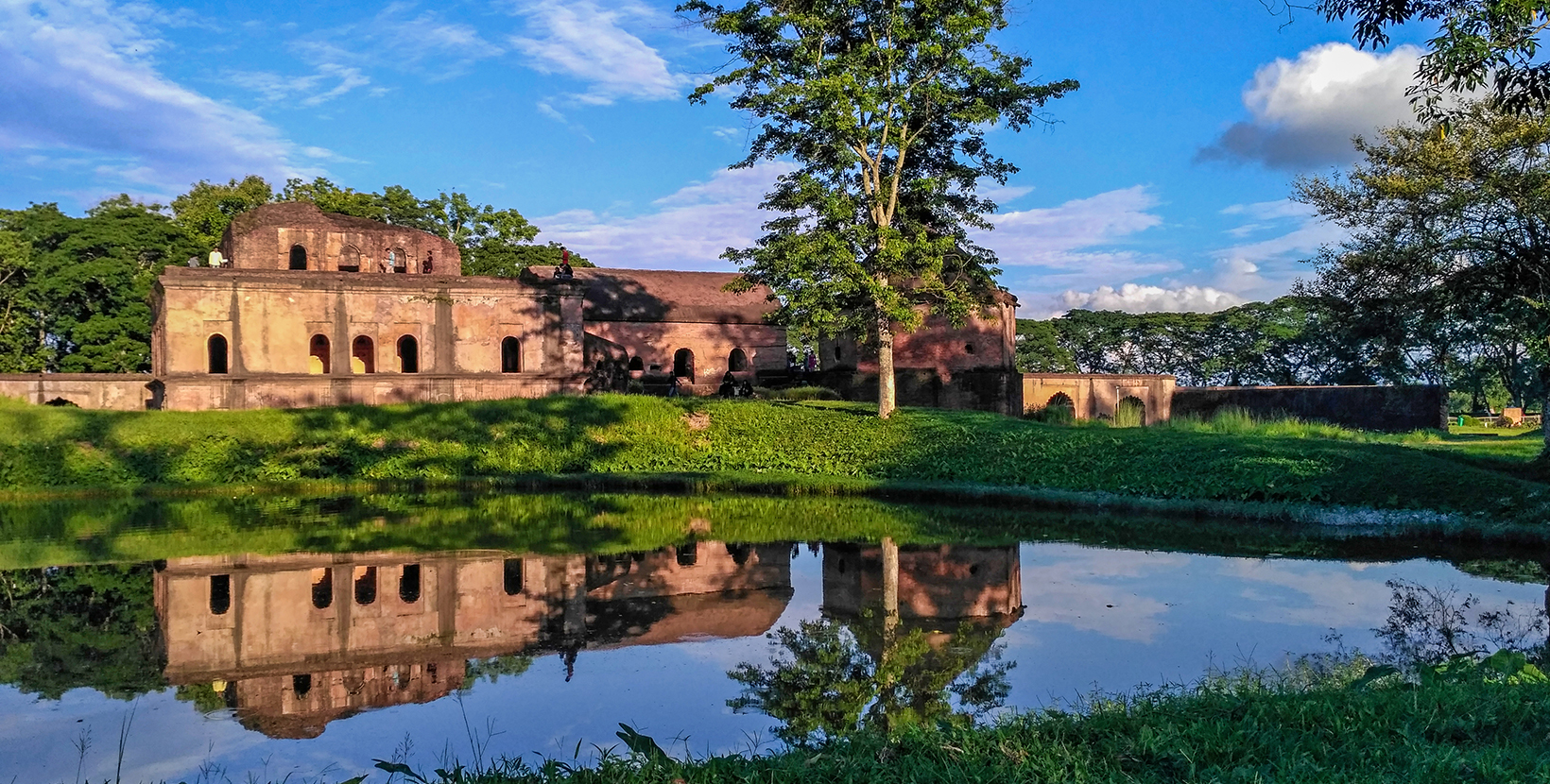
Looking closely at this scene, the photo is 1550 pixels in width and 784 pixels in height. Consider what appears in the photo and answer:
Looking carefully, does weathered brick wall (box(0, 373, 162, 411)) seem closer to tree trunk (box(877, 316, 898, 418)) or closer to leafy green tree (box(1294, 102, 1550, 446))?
tree trunk (box(877, 316, 898, 418))

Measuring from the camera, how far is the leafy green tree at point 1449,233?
1383 centimetres

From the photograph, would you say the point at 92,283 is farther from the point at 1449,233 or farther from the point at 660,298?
the point at 1449,233

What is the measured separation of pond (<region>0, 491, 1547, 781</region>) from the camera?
557 centimetres

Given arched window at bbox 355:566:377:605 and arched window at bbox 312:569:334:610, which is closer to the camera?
arched window at bbox 312:569:334:610

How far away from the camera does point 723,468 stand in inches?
814

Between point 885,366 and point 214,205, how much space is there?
106ft

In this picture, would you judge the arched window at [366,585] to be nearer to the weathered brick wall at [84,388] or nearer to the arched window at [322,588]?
the arched window at [322,588]

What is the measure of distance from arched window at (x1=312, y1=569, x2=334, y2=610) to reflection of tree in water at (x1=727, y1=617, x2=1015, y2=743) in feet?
14.4

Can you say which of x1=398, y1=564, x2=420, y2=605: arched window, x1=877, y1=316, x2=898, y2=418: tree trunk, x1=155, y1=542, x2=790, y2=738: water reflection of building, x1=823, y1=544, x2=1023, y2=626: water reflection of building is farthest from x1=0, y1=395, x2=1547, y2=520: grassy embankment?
x1=398, y1=564, x2=420, y2=605: arched window

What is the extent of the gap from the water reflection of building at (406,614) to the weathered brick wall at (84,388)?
25.8 metres

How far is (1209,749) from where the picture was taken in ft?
13.3

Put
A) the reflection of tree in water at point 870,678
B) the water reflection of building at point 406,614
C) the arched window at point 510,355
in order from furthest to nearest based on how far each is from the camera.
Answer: the arched window at point 510,355
the water reflection of building at point 406,614
the reflection of tree in water at point 870,678

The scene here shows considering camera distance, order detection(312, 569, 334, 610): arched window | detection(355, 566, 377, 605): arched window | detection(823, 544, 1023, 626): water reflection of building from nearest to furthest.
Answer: detection(823, 544, 1023, 626): water reflection of building
detection(312, 569, 334, 610): arched window
detection(355, 566, 377, 605): arched window

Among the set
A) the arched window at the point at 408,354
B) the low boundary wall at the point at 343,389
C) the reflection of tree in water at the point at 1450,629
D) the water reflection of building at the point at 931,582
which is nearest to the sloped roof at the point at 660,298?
the arched window at the point at 408,354
